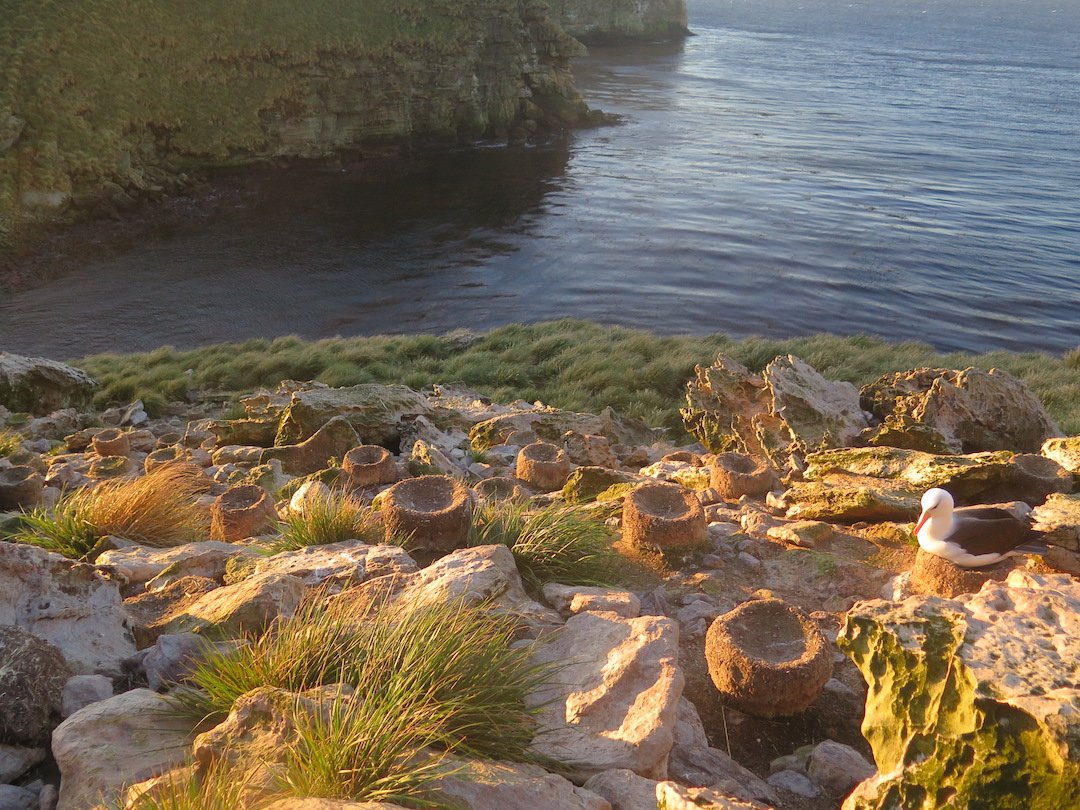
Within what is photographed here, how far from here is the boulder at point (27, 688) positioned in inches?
128

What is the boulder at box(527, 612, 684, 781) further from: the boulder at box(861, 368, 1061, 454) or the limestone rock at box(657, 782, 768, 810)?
the boulder at box(861, 368, 1061, 454)

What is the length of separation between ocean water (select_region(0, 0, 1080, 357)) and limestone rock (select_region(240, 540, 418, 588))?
684 inches

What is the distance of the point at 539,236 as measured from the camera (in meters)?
30.0

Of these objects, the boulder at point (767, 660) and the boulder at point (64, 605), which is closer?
the boulder at point (767, 660)

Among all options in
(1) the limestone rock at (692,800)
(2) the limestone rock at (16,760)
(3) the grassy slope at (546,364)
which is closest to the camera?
(1) the limestone rock at (692,800)

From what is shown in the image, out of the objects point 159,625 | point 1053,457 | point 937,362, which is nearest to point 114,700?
point 159,625

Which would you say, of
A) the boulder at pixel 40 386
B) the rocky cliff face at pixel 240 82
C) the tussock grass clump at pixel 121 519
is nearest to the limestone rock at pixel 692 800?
the tussock grass clump at pixel 121 519

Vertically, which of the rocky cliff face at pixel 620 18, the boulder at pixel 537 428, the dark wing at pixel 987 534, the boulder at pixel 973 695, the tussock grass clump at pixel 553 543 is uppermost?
the rocky cliff face at pixel 620 18

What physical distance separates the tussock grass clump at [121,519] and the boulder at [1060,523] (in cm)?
580

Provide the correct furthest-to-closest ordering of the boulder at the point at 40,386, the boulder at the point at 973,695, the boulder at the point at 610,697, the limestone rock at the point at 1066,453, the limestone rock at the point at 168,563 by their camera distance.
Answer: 1. the boulder at the point at 40,386
2. the limestone rock at the point at 1066,453
3. the limestone rock at the point at 168,563
4. the boulder at the point at 610,697
5. the boulder at the point at 973,695

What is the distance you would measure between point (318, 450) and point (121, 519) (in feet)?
8.43

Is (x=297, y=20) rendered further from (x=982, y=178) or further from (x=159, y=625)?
(x=159, y=625)

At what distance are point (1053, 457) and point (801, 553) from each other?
7.52 feet

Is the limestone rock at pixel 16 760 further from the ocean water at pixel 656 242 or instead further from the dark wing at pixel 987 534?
the ocean water at pixel 656 242
